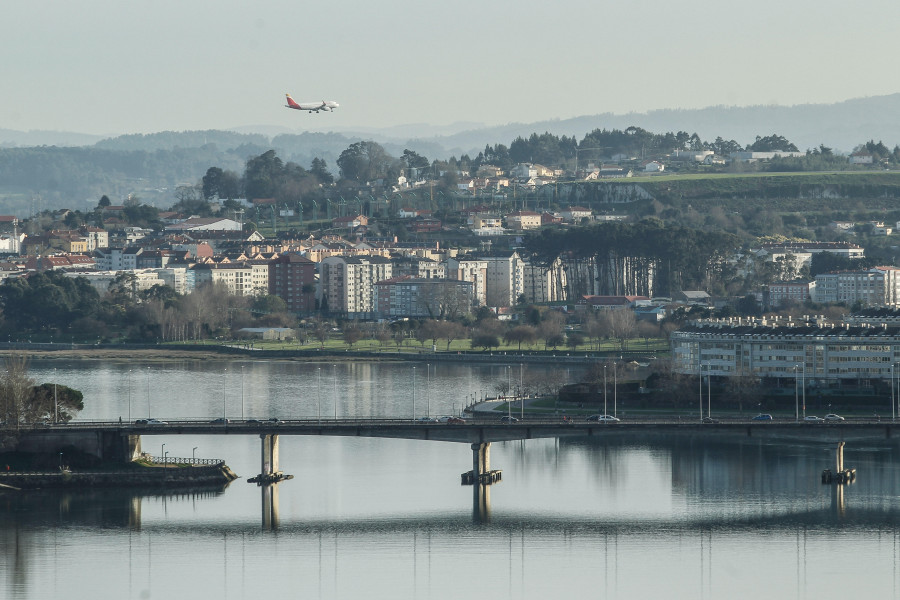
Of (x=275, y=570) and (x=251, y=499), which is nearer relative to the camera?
(x=275, y=570)

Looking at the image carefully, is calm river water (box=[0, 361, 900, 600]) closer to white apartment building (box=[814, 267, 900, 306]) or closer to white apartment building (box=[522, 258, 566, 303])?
white apartment building (box=[814, 267, 900, 306])

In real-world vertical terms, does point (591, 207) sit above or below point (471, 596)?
above

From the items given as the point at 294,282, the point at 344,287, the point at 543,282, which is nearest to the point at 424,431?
the point at 344,287

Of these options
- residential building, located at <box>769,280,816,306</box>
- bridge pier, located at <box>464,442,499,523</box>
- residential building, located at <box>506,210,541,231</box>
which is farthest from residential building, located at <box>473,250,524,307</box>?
bridge pier, located at <box>464,442,499,523</box>

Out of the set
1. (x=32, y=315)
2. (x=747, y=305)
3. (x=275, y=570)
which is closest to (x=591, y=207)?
(x=747, y=305)

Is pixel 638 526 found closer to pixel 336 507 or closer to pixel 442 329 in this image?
pixel 336 507

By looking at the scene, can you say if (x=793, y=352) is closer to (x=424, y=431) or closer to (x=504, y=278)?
(x=424, y=431)

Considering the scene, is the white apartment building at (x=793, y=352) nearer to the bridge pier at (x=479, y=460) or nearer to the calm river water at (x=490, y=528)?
the calm river water at (x=490, y=528)

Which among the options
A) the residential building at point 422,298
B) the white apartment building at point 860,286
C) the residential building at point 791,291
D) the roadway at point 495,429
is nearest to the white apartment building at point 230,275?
the residential building at point 422,298
